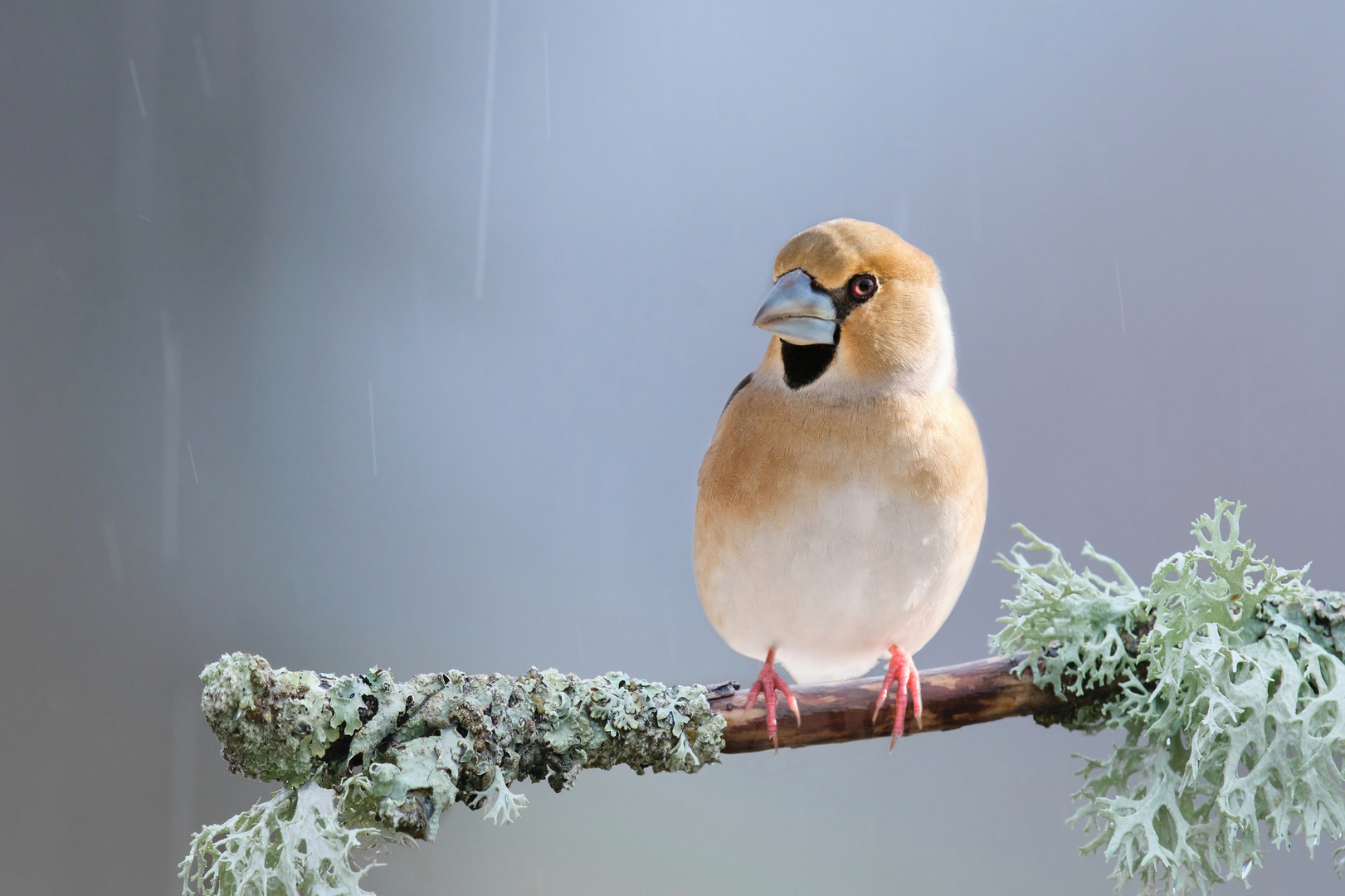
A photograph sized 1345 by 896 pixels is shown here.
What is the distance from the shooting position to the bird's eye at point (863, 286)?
109 cm

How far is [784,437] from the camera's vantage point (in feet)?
3.61

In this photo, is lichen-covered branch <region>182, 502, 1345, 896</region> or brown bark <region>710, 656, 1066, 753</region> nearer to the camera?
lichen-covered branch <region>182, 502, 1345, 896</region>

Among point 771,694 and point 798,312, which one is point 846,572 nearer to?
point 771,694

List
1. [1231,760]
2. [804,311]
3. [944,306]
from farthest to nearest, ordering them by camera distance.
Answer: [944,306] → [804,311] → [1231,760]

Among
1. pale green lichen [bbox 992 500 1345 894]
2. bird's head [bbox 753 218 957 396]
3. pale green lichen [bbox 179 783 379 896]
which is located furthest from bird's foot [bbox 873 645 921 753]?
pale green lichen [bbox 179 783 379 896]

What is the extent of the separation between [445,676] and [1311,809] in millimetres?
822

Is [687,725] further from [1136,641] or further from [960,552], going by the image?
[1136,641]

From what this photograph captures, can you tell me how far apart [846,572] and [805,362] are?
24 centimetres

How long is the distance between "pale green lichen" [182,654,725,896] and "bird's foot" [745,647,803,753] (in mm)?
83

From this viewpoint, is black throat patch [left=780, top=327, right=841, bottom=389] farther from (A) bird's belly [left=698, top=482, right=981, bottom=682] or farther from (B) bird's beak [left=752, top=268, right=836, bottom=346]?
(A) bird's belly [left=698, top=482, right=981, bottom=682]

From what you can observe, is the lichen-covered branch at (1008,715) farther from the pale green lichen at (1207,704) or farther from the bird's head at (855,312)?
the bird's head at (855,312)

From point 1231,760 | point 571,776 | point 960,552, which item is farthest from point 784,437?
point 1231,760

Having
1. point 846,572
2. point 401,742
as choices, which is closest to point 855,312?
point 846,572

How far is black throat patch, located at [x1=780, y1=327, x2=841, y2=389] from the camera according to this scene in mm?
1116
